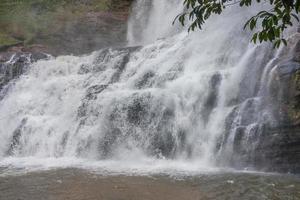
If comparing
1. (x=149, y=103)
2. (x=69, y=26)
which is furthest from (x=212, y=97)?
(x=69, y=26)

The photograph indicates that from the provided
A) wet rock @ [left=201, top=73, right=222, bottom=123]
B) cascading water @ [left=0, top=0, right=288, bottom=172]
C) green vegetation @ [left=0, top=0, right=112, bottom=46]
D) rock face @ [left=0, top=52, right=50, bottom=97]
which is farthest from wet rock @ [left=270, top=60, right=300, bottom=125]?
green vegetation @ [left=0, top=0, right=112, bottom=46]

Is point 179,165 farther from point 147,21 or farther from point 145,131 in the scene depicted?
point 147,21

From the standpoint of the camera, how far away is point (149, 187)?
9336 mm

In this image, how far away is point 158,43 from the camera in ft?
59.0

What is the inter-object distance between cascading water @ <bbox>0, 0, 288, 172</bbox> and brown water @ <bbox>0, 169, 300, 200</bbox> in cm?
183

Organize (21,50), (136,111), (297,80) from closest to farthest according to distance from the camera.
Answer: (297,80), (136,111), (21,50)

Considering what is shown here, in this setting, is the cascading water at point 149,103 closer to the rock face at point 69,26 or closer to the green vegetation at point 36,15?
the rock face at point 69,26

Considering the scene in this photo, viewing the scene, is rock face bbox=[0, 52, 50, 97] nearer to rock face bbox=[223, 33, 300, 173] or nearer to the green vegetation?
the green vegetation

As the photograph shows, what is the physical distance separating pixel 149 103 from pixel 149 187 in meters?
4.57

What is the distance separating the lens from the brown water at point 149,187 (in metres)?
8.59

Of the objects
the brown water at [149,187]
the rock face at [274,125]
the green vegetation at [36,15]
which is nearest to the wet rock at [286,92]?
the rock face at [274,125]

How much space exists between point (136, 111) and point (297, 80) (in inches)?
187

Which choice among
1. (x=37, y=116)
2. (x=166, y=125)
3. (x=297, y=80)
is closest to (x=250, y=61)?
(x=297, y=80)

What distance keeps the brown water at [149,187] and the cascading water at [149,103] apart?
1.83 meters
